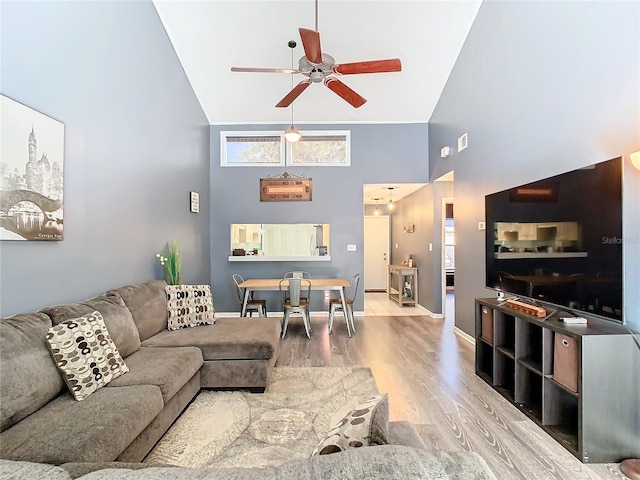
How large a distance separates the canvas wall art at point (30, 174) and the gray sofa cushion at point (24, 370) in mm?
625

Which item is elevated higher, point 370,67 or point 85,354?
point 370,67

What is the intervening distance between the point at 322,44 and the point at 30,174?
11.4 ft

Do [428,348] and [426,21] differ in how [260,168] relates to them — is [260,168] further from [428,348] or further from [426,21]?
[428,348]

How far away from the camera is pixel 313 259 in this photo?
555 cm

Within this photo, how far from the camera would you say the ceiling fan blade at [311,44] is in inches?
99.1

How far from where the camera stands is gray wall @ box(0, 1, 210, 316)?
2094mm

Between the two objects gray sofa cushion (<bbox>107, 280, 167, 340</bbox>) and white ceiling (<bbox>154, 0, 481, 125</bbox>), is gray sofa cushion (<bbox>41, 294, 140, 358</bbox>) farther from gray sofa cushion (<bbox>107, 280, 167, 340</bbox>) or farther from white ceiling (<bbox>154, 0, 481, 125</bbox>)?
white ceiling (<bbox>154, 0, 481, 125</bbox>)

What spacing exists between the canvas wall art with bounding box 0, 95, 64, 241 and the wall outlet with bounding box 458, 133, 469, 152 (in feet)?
14.1

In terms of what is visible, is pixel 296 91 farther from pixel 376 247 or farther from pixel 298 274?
pixel 376 247

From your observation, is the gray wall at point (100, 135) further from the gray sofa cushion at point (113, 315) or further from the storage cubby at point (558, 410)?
the storage cubby at point (558, 410)

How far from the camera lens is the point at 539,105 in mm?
2820

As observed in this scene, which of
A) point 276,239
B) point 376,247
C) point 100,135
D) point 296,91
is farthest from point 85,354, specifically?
point 376,247

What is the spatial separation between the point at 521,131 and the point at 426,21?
1890 mm

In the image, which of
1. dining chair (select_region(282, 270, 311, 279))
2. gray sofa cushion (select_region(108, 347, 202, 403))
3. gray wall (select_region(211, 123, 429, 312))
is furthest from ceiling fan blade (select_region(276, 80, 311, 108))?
gray sofa cushion (select_region(108, 347, 202, 403))
